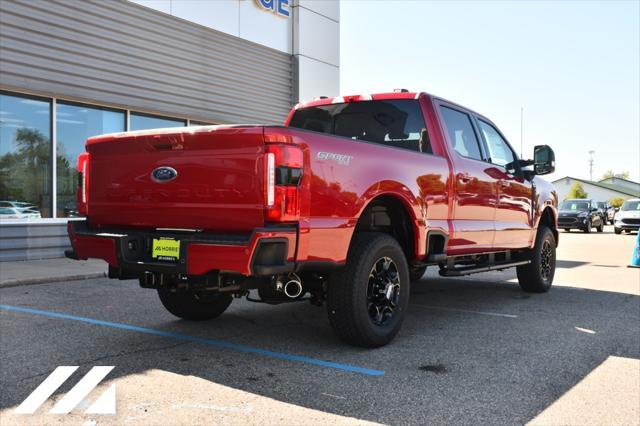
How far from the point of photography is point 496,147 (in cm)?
709

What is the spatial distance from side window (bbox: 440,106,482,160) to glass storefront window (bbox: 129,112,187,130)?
26.8ft

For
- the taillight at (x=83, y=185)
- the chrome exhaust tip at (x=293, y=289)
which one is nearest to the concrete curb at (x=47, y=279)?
the taillight at (x=83, y=185)

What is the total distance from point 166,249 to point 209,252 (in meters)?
0.43

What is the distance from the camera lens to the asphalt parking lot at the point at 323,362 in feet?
11.2

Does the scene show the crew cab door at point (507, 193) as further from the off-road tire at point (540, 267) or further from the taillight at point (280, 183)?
the taillight at point (280, 183)

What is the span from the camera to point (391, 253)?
487 centimetres

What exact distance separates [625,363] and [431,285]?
4.28 metres

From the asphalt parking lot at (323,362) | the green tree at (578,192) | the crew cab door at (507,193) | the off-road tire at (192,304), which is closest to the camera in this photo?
the asphalt parking lot at (323,362)

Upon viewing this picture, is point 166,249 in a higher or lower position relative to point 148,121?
lower

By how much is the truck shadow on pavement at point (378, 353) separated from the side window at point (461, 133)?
1.76m

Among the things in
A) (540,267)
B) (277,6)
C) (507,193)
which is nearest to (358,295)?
(507,193)

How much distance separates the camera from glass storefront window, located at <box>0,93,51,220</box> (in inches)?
414

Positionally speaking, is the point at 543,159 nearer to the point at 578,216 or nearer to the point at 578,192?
the point at 578,216

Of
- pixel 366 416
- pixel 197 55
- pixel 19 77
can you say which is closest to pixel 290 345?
pixel 366 416
